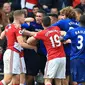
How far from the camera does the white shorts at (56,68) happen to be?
11.8 metres

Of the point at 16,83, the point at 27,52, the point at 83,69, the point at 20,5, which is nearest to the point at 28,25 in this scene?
the point at 27,52

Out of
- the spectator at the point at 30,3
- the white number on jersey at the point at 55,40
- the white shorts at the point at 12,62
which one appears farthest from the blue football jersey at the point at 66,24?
the spectator at the point at 30,3

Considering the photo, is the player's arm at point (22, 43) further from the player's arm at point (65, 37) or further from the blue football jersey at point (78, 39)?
the blue football jersey at point (78, 39)

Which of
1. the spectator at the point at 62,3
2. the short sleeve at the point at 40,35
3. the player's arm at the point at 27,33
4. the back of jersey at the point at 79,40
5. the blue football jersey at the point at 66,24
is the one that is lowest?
the back of jersey at the point at 79,40

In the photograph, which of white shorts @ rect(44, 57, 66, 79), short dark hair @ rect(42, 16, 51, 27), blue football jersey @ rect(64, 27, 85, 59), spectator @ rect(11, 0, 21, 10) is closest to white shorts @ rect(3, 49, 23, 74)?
white shorts @ rect(44, 57, 66, 79)

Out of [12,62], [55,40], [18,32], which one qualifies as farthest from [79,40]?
[12,62]

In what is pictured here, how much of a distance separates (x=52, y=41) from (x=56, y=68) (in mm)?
631

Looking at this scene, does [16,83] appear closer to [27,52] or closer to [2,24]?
[27,52]

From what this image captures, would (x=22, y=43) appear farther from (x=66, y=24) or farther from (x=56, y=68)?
(x=66, y=24)

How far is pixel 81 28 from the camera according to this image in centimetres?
1119

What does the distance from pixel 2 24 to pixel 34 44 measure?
90.9 inches

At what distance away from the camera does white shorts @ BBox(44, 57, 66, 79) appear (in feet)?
38.8

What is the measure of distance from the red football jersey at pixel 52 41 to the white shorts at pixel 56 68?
0.10 meters

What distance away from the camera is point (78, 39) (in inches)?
440
